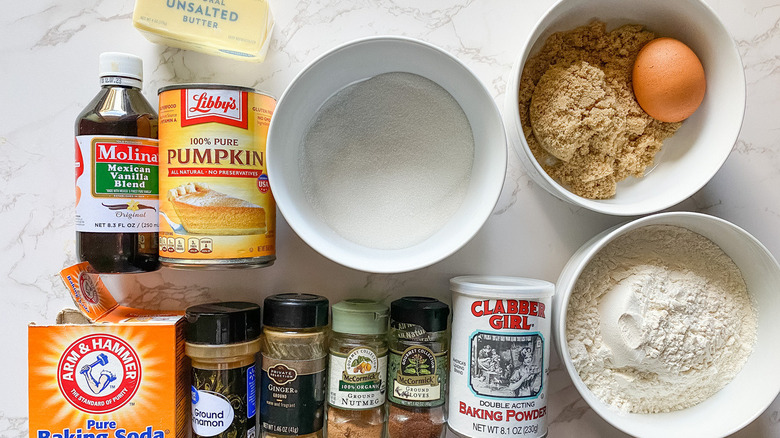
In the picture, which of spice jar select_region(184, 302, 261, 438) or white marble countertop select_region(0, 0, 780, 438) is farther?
white marble countertop select_region(0, 0, 780, 438)

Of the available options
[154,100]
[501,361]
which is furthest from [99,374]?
[501,361]

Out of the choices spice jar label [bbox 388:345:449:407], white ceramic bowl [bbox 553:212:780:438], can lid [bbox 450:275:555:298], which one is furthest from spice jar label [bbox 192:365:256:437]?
white ceramic bowl [bbox 553:212:780:438]

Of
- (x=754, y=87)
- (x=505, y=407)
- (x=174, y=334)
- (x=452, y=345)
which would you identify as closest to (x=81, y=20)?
(x=174, y=334)

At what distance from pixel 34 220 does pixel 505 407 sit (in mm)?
767

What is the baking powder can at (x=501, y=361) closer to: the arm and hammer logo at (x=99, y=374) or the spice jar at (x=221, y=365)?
the spice jar at (x=221, y=365)

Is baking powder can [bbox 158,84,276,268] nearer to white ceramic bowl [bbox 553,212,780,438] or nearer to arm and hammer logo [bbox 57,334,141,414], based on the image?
arm and hammer logo [bbox 57,334,141,414]

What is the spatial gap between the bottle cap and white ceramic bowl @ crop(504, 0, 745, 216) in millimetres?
524

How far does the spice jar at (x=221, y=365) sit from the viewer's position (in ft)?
2.32

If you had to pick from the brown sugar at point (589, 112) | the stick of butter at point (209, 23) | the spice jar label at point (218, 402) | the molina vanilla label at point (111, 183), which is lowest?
the spice jar label at point (218, 402)

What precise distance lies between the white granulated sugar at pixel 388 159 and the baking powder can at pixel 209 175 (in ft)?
0.32

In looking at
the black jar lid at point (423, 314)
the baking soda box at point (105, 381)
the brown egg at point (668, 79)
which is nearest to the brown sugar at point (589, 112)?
the brown egg at point (668, 79)

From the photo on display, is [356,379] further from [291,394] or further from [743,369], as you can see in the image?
[743,369]

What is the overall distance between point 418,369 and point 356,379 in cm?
9

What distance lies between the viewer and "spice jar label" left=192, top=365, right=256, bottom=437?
2.37 feet
